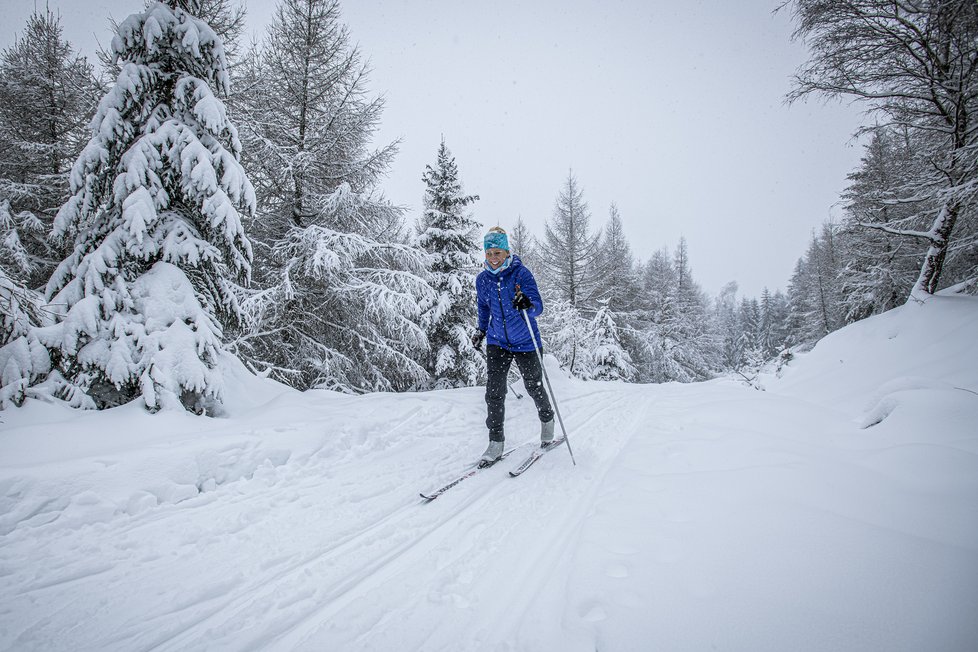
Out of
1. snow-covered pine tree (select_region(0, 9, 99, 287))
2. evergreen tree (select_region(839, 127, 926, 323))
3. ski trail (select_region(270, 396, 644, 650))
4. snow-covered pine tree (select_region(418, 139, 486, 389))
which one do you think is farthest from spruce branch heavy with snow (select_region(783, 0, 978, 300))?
snow-covered pine tree (select_region(0, 9, 99, 287))

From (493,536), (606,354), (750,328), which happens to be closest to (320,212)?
(493,536)

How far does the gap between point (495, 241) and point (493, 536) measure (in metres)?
2.89

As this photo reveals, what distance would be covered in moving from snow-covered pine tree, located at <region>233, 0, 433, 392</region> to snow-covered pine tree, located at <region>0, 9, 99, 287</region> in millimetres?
4674

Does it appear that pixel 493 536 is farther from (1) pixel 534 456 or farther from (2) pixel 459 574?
(1) pixel 534 456

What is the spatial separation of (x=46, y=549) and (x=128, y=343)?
2.30m

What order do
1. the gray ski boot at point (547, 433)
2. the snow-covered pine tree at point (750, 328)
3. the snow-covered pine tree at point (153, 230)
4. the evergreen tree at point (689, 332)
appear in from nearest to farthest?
the snow-covered pine tree at point (153, 230) → the gray ski boot at point (547, 433) → the evergreen tree at point (689, 332) → the snow-covered pine tree at point (750, 328)

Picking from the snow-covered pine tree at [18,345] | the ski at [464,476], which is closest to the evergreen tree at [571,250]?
the ski at [464,476]

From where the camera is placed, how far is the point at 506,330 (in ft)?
13.0

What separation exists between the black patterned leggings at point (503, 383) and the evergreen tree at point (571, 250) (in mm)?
14503

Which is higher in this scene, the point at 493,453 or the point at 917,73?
the point at 917,73

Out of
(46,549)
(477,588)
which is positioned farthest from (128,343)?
(477,588)

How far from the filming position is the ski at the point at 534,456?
3299mm

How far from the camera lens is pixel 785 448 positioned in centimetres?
301

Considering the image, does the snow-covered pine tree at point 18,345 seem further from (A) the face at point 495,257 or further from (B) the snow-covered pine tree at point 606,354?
(B) the snow-covered pine tree at point 606,354
